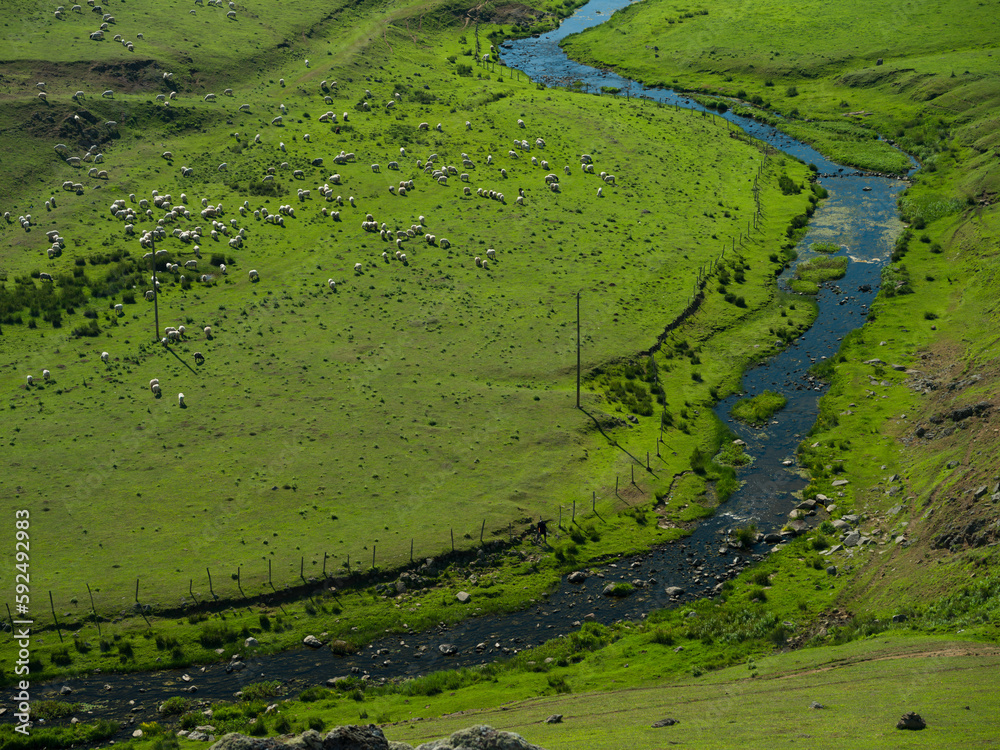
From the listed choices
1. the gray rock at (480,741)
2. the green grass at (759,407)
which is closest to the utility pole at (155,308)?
the green grass at (759,407)

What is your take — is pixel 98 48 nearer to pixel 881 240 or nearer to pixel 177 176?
pixel 177 176

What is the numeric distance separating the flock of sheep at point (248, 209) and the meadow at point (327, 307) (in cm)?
63

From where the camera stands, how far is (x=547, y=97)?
134m

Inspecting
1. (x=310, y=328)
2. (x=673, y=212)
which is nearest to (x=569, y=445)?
(x=310, y=328)

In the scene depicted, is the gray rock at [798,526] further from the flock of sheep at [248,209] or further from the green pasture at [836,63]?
the green pasture at [836,63]

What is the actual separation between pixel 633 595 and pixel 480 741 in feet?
90.5

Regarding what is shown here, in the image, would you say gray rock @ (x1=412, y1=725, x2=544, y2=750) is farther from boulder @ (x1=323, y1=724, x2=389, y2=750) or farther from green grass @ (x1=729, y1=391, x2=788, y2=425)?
green grass @ (x1=729, y1=391, x2=788, y2=425)

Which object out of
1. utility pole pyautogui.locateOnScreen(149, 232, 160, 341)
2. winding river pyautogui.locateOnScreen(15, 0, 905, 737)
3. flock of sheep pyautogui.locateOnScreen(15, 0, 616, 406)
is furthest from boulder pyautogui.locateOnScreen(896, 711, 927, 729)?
utility pole pyautogui.locateOnScreen(149, 232, 160, 341)

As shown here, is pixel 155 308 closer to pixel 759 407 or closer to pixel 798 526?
pixel 759 407

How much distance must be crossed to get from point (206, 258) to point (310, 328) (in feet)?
55.6

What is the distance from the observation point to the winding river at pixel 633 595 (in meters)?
47.3

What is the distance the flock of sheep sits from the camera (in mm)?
86750

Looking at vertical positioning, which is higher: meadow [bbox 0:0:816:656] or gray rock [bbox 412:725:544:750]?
meadow [bbox 0:0:816:656]

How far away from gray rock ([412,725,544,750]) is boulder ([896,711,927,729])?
14.9 m
